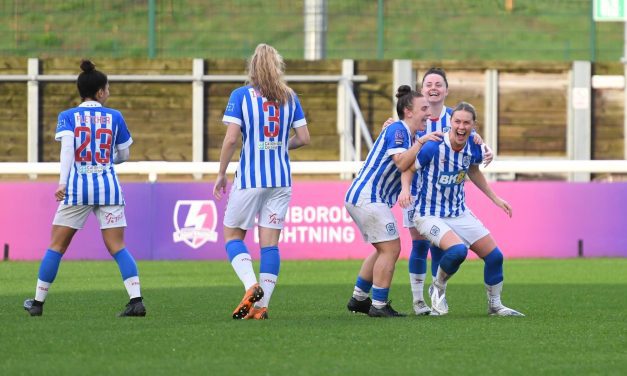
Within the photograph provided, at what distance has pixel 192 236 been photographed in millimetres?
16734

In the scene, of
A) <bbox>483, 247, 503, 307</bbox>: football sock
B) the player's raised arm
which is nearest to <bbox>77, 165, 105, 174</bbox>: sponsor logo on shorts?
the player's raised arm

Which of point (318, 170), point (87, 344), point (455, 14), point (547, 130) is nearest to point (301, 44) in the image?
point (455, 14)

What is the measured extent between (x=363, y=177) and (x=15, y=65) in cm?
1336

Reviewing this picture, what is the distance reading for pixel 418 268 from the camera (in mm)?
9867

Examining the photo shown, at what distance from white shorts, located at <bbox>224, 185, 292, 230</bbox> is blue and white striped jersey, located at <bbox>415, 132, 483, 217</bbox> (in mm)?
956

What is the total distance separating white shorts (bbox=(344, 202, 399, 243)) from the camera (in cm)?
942

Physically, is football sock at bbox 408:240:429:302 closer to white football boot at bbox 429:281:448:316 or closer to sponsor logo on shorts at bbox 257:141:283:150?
white football boot at bbox 429:281:448:316

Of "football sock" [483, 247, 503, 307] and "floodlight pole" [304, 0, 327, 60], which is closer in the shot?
"football sock" [483, 247, 503, 307]

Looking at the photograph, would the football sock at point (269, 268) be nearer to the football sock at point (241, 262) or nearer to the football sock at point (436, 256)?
the football sock at point (241, 262)

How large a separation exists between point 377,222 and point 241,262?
0.98 meters

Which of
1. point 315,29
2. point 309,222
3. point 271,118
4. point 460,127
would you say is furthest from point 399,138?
point 315,29

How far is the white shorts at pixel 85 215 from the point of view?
30.7ft

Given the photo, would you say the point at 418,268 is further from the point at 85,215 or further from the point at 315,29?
the point at 315,29

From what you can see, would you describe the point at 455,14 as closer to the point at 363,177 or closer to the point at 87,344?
the point at 363,177
